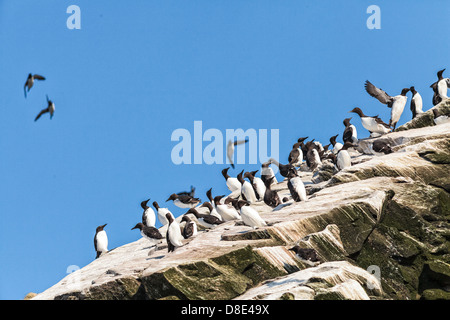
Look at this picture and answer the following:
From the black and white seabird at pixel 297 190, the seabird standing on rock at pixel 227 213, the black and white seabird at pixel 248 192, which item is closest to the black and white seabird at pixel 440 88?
the black and white seabird at pixel 248 192

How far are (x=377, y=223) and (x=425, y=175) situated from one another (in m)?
3.80

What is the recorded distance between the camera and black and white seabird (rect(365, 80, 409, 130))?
25.0 meters

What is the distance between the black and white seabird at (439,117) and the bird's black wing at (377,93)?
5.90ft

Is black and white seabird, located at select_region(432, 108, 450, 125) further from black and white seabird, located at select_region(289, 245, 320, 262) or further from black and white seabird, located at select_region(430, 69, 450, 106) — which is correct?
black and white seabird, located at select_region(289, 245, 320, 262)

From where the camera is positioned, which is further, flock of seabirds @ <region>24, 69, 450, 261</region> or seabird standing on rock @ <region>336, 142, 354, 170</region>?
seabird standing on rock @ <region>336, 142, 354, 170</region>

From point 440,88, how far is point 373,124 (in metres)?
5.18

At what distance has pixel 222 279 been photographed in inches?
535

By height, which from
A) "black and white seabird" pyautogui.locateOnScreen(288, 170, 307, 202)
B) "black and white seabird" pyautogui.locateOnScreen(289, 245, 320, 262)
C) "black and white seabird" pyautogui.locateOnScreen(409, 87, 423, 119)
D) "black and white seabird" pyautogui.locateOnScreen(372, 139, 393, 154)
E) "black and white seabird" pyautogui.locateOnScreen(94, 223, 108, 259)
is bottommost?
Result: "black and white seabird" pyautogui.locateOnScreen(94, 223, 108, 259)

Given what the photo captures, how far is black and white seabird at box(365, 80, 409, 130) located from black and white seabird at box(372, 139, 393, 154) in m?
3.69

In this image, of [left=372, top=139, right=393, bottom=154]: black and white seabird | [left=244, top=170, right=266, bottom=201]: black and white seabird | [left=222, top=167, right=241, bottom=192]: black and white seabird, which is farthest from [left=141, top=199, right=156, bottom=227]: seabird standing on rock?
[left=372, top=139, right=393, bottom=154]: black and white seabird
